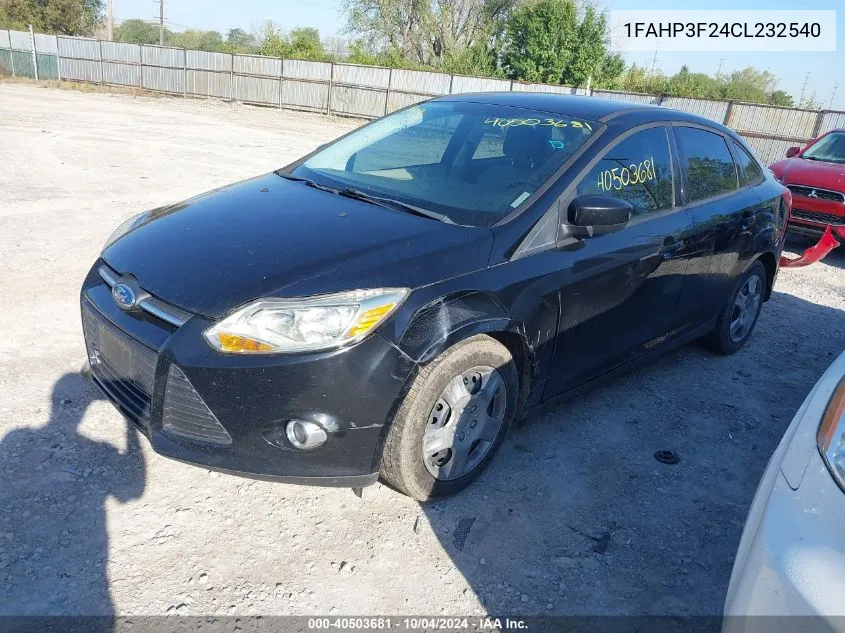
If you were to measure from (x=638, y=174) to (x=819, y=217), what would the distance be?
5793mm

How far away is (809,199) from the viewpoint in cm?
814

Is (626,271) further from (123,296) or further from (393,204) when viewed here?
(123,296)

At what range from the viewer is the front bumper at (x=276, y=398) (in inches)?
93.7

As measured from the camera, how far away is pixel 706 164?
13.8ft

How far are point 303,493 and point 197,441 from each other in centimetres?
65

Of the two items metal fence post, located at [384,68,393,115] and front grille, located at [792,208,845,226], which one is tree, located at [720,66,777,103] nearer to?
metal fence post, located at [384,68,393,115]

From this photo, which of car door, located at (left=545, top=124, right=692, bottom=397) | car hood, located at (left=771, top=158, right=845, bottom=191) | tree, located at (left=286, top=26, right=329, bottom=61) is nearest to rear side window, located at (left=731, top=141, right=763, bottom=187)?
car door, located at (left=545, top=124, right=692, bottom=397)

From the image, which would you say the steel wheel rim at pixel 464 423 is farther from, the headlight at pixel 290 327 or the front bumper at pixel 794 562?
the front bumper at pixel 794 562

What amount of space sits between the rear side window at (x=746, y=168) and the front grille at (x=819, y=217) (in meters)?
3.80

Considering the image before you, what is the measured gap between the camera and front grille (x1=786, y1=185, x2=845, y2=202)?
7.86 meters

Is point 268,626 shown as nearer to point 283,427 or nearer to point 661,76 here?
point 283,427

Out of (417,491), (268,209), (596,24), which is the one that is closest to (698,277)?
(417,491)

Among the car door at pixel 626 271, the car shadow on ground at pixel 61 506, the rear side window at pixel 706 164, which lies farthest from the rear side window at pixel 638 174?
the car shadow on ground at pixel 61 506

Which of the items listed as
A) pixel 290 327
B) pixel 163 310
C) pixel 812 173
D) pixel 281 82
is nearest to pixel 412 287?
pixel 290 327
